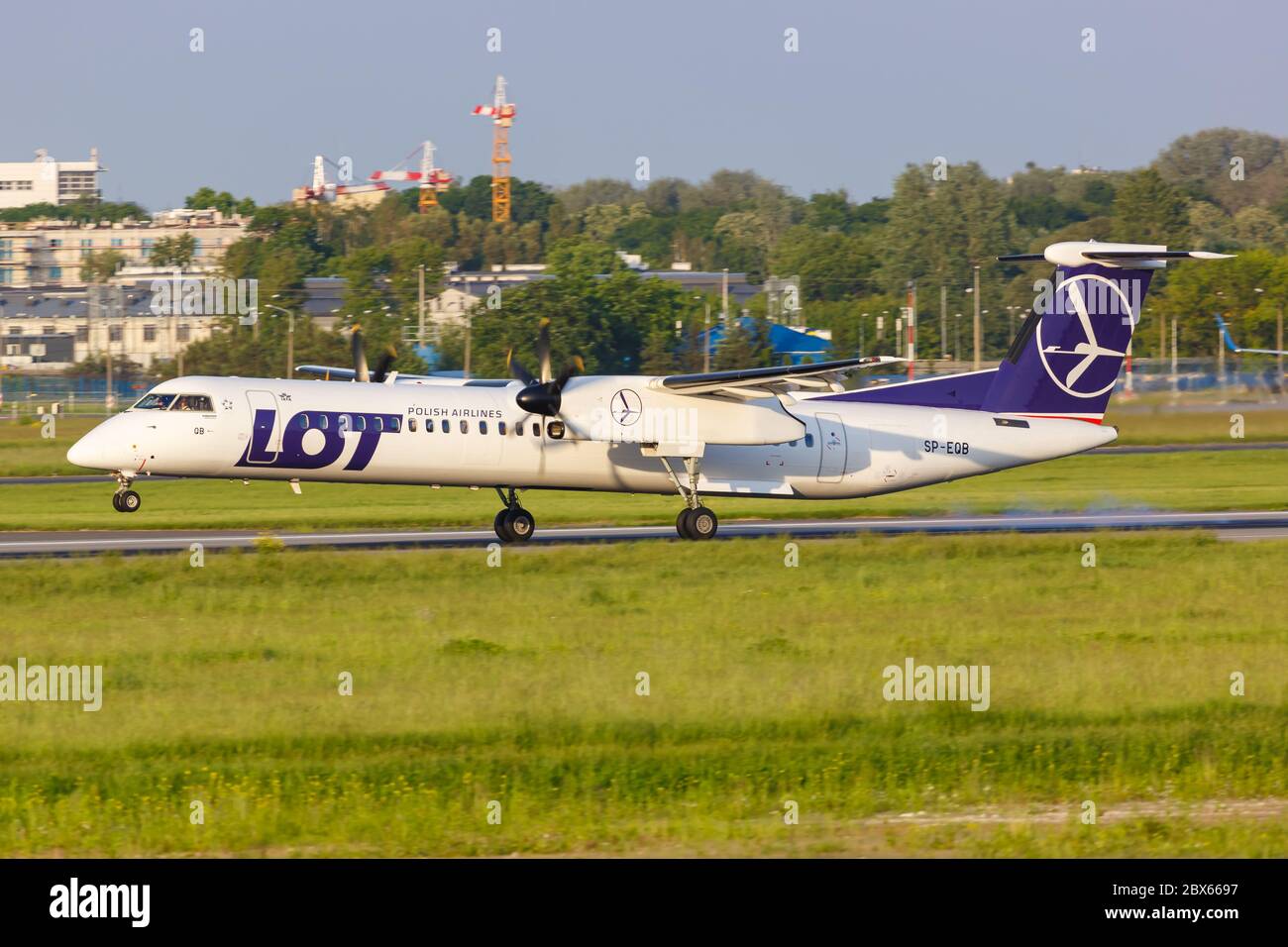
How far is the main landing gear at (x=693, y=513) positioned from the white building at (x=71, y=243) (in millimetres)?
129159

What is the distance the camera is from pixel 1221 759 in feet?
43.5

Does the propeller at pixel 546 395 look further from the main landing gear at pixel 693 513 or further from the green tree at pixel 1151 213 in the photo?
the green tree at pixel 1151 213

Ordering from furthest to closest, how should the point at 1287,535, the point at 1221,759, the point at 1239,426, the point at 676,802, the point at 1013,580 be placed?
the point at 1239,426 < the point at 1287,535 < the point at 1013,580 < the point at 1221,759 < the point at 676,802

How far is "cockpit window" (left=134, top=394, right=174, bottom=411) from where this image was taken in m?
27.0

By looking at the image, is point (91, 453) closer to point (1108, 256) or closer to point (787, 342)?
point (1108, 256)

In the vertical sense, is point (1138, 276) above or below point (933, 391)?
above

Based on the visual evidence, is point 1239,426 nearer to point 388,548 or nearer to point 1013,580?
point 1013,580

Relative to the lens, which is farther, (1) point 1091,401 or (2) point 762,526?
(2) point 762,526

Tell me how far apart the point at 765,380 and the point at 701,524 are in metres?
3.55

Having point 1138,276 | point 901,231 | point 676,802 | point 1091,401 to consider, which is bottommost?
point 676,802

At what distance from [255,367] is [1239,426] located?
5175 cm

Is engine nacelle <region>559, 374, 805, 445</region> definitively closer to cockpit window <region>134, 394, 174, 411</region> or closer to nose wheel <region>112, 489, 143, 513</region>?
cockpit window <region>134, 394, 174, 411</region>
